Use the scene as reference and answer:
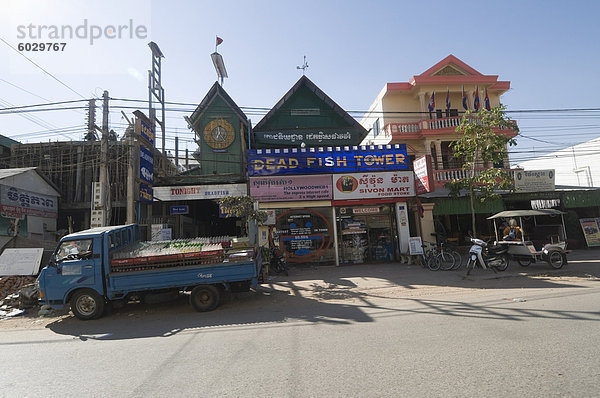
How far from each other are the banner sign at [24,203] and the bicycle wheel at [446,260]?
19.1 m

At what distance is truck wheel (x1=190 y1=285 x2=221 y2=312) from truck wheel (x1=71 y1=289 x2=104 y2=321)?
2.18 m

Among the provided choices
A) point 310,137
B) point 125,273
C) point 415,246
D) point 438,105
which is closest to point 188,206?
point 310,137

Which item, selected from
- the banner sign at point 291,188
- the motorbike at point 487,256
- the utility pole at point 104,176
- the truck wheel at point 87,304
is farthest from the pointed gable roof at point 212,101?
the motorbike at point 487,256

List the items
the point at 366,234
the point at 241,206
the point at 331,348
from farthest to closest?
the point at 366,234, the point at 241,206, the point at 331,348

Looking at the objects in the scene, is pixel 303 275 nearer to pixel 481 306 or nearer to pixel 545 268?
pixel 481 306

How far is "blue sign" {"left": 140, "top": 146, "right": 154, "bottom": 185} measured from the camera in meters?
12.1

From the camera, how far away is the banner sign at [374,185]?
14.7 metres

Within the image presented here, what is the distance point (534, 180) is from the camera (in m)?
16.9

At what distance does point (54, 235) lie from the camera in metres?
17.6

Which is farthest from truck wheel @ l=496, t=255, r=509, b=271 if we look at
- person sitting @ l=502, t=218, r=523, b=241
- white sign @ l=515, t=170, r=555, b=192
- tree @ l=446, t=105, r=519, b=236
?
white sign @ l=515, t=170, r=555, b=192

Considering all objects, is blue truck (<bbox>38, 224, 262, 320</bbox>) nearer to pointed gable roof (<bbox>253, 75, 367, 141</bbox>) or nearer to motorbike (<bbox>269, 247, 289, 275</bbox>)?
motorbike (<bbox>269, 247, 289, 275</bbox>)

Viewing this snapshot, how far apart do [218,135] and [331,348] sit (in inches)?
594

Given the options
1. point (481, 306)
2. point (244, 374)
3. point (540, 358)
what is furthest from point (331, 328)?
point (481, 306)

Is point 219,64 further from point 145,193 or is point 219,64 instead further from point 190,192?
point 145,193
